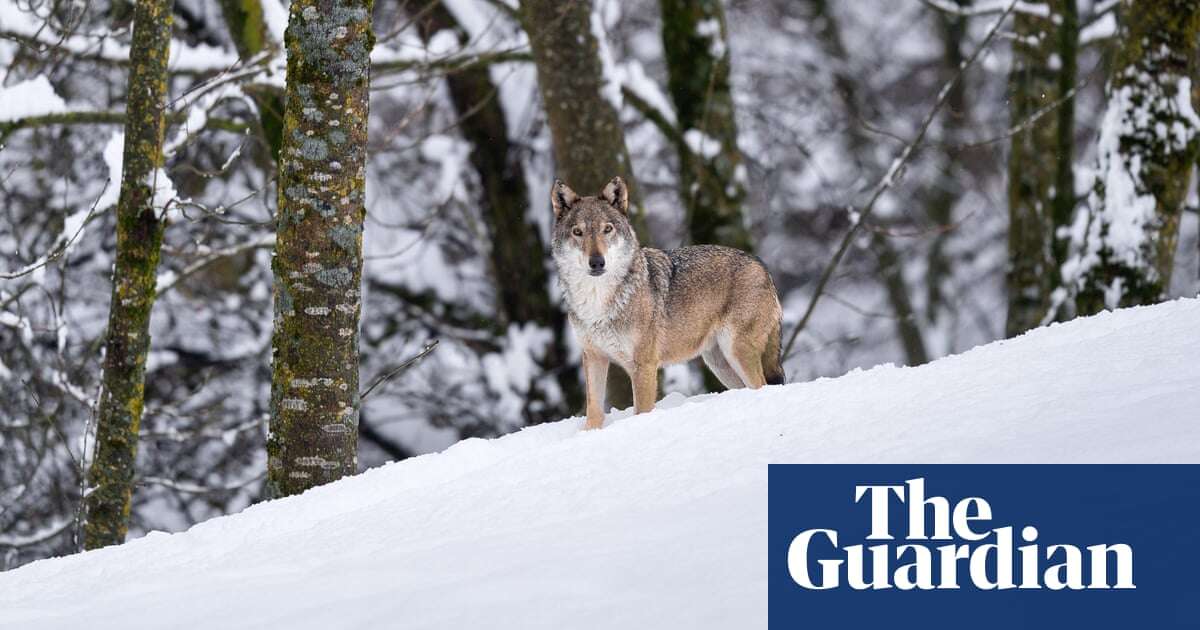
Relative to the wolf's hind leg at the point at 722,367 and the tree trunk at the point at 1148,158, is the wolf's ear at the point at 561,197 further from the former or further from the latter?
the tree trunk at the point at 1148,158

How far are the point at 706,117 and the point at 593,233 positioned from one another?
4.08 m

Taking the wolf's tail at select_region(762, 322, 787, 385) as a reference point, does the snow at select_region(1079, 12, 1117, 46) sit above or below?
above

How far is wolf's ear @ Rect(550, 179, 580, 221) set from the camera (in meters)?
7.07

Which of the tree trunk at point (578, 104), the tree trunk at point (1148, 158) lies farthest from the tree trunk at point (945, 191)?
the tree trunk at point (1148, 158)

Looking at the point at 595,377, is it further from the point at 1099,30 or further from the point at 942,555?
the point at 1099,30

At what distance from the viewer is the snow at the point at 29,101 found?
839 centimetres

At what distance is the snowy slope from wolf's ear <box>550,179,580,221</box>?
1906mm

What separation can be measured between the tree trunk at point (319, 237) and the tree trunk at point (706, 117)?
210 inches

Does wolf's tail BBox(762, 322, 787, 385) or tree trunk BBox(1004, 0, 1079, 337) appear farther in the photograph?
tree trunk BBox(1004, 0, 1079, 337)

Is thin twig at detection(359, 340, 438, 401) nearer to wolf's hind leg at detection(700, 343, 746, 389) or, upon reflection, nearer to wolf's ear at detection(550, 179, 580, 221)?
wolf's ear at detection(550, 179, 580, 221)

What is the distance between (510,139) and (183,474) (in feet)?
13.9

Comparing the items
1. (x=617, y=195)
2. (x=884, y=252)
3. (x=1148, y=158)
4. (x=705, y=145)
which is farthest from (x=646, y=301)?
(x=884, y=252)

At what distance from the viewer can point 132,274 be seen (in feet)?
22.2

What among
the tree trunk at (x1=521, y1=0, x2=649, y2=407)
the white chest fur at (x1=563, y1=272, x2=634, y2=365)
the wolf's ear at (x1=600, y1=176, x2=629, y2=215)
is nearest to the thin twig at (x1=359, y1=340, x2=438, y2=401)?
the white chest fur at (x1=563, y1=272, x2=634, y2=365)
